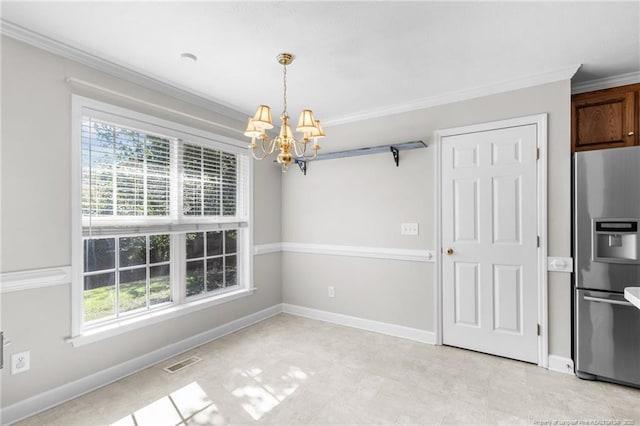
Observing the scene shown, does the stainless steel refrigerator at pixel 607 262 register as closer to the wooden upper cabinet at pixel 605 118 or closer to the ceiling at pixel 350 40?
the wooden upper cabinet at pixel 605 118

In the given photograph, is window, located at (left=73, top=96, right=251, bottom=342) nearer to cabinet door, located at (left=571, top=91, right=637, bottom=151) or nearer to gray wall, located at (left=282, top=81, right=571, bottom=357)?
gray wall, located at (left=282, top=81, right=571, bottom=357)

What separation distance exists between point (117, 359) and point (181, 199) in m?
1.45

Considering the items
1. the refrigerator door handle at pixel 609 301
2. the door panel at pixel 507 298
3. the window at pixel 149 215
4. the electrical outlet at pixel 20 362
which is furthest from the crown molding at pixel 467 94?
the electrical outlet at pixel 20 362

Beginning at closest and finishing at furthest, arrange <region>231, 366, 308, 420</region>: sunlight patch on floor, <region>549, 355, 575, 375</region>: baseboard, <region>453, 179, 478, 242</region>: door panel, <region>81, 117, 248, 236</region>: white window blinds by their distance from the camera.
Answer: <region>231, 366, 308, 420</region>: sunlight patch on floor, <region>81, 117, 248, 236</region>: white window blinds, <region>549, 355, 575, 375</region>: baseboard, <region>453, 179, 478, 242</region>: door panel

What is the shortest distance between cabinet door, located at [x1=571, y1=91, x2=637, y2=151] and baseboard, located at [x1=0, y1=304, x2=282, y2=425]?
3906 millimetres

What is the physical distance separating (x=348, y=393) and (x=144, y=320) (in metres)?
1.83

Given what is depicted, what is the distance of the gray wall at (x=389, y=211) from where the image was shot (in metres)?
2.72

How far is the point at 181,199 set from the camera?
122 inches

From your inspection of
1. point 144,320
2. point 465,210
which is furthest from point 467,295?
point 144,320

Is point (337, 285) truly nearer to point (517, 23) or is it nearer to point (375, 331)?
point (375, 331)

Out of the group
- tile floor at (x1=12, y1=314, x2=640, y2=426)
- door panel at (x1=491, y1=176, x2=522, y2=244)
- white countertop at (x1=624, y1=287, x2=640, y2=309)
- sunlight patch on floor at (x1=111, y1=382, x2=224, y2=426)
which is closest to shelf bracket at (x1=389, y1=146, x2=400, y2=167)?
door panel at (x1=491, y1=176, x2=522, y2=244)

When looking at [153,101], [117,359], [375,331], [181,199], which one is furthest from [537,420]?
[153,101]

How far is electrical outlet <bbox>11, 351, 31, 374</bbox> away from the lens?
2.04 meters

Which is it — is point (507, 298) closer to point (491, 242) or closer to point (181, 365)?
point (491, 242)
